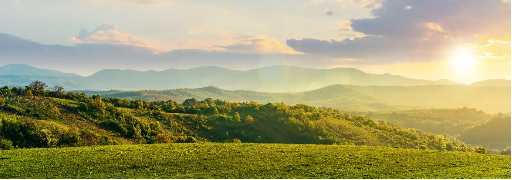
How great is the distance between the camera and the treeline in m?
34.8

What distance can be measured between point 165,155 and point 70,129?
17.4 metres

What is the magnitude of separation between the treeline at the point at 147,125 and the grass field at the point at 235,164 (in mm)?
8001

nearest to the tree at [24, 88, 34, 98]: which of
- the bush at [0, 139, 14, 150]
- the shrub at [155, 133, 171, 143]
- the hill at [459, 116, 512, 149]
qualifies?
the bush at [0, 139, 14, 150]

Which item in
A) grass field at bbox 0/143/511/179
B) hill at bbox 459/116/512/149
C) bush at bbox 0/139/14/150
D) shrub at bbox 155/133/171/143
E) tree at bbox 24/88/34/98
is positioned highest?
tree at bbox 24/88/34/98

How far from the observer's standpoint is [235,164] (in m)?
24.0

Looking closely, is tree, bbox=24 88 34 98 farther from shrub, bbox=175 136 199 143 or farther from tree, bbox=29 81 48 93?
shrub, bbox=175 136 199 143

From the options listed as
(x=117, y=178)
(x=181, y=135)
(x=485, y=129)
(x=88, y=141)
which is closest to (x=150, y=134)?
(x=181, y=135)

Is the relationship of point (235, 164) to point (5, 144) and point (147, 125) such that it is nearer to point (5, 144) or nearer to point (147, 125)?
point (5, 144)

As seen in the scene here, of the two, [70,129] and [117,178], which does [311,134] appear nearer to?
[70,129]

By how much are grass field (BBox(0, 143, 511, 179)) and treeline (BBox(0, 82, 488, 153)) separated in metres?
8.00

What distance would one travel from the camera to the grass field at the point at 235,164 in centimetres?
2088

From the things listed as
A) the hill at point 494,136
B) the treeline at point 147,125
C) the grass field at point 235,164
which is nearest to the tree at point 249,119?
the treeline at point 147,125

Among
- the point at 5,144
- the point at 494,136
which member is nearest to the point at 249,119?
the point at 5,144

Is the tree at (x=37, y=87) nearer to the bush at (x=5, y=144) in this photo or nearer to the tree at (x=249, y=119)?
Answer: the bush at (x=5, y=144)
